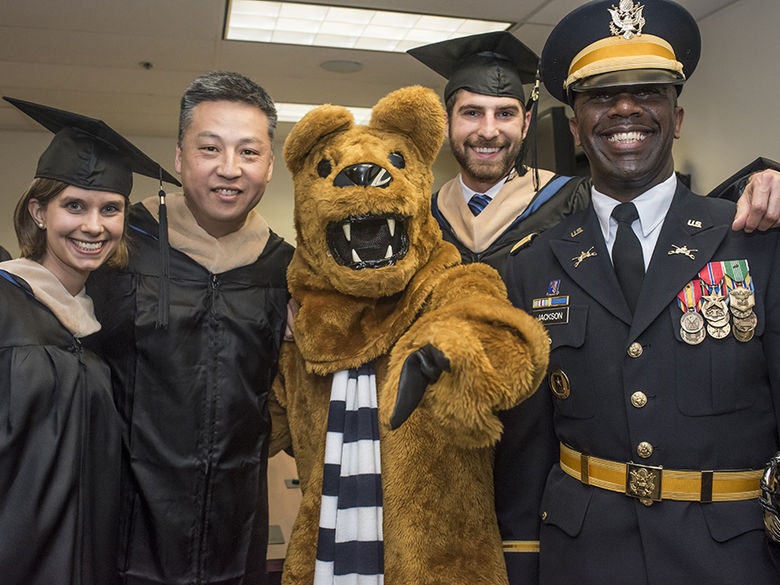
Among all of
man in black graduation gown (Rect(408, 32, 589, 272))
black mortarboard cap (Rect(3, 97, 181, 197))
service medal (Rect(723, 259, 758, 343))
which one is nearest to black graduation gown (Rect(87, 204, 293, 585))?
black mortarboard cap (Rect(3, 97, 181, 197))

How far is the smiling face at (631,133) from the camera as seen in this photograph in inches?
62.5

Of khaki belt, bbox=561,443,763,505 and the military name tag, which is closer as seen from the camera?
khaki belt, bbox=561,443,763,505

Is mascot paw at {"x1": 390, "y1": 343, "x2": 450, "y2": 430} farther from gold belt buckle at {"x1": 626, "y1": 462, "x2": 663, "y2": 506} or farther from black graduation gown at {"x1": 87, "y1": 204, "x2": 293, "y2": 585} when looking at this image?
black graduation gown at {"x1": 87, "y1": 204, "x2": 293, "y2": 585}

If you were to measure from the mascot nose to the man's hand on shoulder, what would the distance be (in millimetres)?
817

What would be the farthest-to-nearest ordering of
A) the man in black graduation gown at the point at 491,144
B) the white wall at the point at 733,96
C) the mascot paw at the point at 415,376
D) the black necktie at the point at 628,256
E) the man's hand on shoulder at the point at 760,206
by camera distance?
the white wall at the point at 733,96, the man in black graduation gown at the point at 491,144, the black necktie at the point at 628,256, the man's hand on shoulder at the point at 760,206, the mascot paw at the point at 415,376

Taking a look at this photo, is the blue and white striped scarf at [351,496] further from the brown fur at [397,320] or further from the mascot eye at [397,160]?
the mascot eye at [397,160]

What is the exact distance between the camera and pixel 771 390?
1442 millimetres

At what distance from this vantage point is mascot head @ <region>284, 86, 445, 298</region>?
5.71 feet

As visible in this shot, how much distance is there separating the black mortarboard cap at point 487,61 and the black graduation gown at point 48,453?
1.60 metres

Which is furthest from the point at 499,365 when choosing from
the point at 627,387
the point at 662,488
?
the point at 662,488

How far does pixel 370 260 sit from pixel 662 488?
0.85 meters

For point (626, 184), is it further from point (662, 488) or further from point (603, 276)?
point (662, 488)

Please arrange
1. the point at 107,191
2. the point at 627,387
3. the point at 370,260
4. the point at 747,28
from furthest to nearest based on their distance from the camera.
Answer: the point at 747,28, the point at 107,191, the point at 370,260, the point at 627,387

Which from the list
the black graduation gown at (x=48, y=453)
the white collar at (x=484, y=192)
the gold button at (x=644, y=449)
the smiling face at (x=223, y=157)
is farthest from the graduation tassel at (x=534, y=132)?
the black graduation gown at (x=48, y=453)
